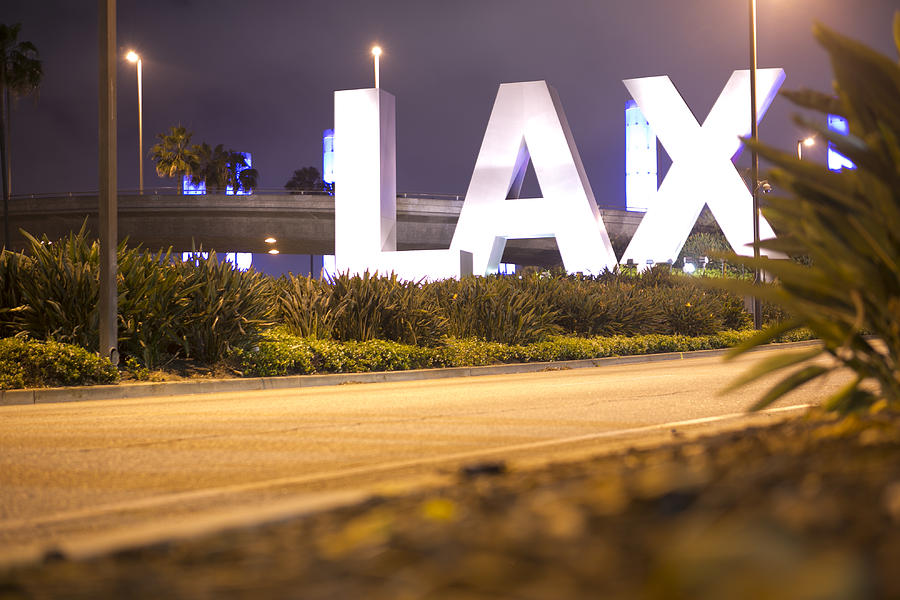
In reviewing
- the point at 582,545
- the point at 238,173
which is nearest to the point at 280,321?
the point at 582,545

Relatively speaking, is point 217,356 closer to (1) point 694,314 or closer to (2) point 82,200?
(1) point 694,314

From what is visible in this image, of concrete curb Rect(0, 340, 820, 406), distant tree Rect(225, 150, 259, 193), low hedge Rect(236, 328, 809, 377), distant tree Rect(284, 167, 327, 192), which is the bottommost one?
concrete curb Rect(0, 340, 820, 406)

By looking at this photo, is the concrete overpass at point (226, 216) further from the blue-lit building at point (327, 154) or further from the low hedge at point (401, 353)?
the blue-lit building at point (327, 154)

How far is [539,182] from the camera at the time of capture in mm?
32562

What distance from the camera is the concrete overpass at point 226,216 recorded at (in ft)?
187

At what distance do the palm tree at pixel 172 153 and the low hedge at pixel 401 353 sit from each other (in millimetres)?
60517

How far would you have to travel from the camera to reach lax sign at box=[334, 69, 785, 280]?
97.8ft

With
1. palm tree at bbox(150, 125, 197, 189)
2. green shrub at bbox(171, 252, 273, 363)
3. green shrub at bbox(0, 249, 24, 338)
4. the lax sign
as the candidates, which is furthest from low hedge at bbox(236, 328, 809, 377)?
palm tree at bbox(150, 125, 197, 189)

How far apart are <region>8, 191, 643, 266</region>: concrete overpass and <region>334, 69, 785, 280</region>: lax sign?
75.6 ft

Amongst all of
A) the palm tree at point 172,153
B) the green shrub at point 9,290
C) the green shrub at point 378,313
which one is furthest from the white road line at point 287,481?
the palm tree at point 172,153

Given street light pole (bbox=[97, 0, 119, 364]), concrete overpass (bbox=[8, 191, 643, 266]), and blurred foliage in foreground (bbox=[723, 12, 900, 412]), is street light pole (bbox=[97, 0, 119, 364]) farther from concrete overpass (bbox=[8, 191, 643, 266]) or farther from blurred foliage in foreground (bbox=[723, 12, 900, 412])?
concrete overpass (bbox=[8, 191, 643, 266])

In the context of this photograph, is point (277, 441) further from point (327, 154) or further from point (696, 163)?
point (327, 154)

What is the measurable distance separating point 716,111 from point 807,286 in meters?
31.8

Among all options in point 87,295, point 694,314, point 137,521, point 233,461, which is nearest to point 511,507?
point 137,521
